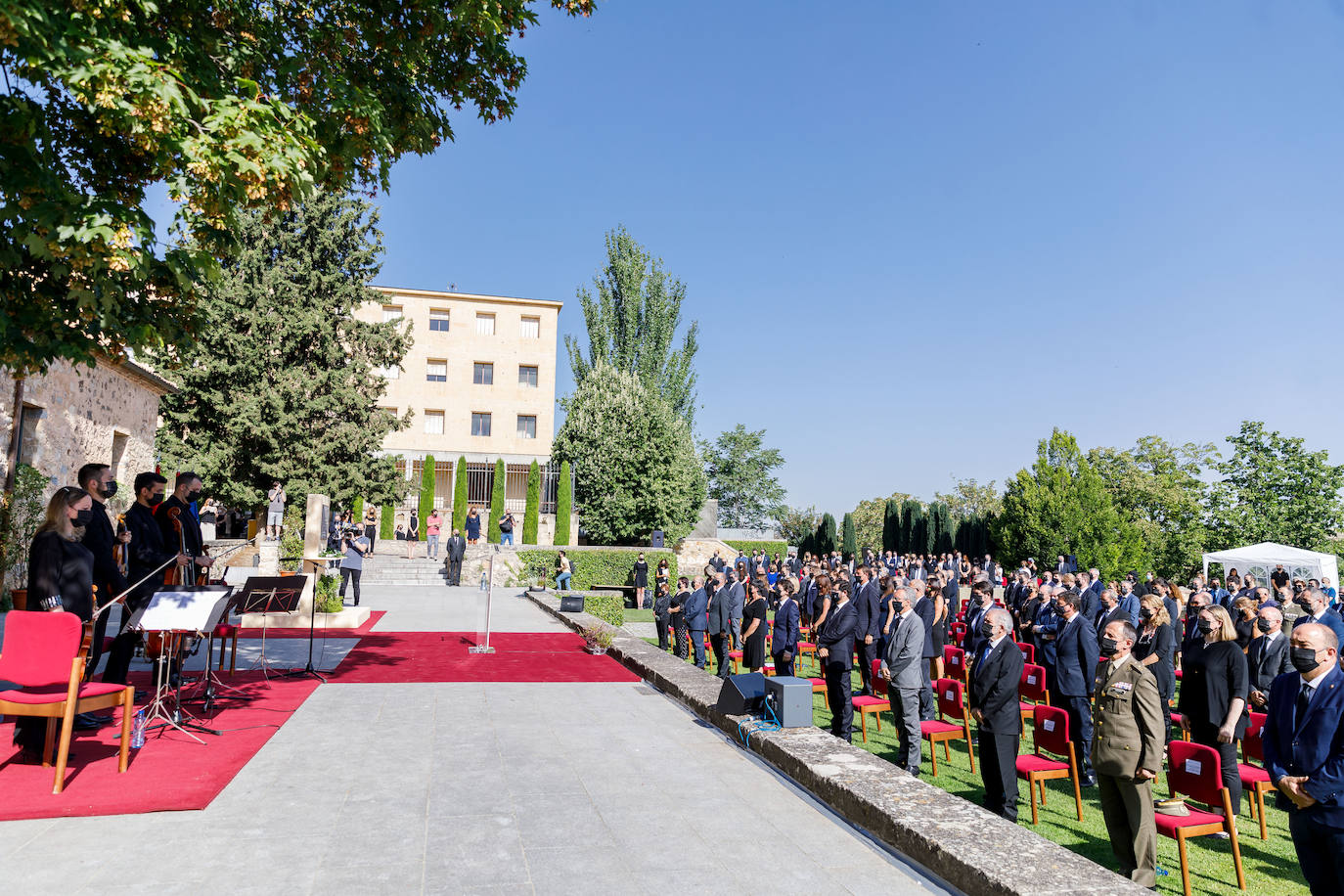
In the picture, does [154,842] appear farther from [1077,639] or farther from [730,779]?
[1077,639]

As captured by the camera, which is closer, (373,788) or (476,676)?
(373,788)

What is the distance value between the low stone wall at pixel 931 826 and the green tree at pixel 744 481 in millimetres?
60109

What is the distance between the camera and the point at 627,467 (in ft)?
115

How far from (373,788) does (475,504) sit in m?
32.3

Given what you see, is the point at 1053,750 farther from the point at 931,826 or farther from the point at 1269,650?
the point at 1269,650

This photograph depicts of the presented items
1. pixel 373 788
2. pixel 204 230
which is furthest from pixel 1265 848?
pixel 204 230

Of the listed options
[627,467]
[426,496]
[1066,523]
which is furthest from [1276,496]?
[426,496]

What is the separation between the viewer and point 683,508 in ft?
116

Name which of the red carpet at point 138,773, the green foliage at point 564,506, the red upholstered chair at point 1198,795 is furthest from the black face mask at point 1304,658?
the green foliage at point 564,506

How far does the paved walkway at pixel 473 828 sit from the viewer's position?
3.79 metres

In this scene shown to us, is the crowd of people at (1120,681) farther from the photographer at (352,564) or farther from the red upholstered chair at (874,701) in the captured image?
the photographer at (352,564)

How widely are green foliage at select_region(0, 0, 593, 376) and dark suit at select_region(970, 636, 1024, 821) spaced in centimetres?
605

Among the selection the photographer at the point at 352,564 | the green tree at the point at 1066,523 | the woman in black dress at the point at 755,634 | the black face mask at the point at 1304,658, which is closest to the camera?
the black face mask at the point at 1304,658

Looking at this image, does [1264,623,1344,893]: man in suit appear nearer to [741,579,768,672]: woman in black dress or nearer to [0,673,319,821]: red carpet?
[0,673,319,821]: red carpet
